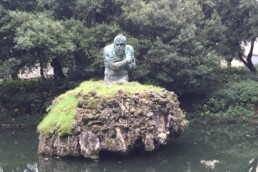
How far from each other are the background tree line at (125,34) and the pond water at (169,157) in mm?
2874

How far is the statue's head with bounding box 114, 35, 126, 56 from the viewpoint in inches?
544

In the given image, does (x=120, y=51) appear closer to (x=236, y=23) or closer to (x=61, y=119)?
(x=61, y=119)

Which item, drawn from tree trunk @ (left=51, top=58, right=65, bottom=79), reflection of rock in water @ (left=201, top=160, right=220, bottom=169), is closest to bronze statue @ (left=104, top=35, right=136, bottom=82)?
reflection of rock in water @ (left=201, top=160, right=220, bottom=169)

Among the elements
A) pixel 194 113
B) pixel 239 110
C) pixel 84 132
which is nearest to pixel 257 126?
pixel 239 110

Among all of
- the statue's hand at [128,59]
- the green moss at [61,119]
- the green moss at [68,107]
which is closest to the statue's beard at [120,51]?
the statue's hand at [128,59]

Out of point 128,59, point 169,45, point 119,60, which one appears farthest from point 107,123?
point 169,45

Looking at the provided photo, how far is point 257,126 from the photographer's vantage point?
17.8 metres

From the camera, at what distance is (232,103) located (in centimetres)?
1900

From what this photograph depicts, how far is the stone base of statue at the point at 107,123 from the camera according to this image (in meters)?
12.3

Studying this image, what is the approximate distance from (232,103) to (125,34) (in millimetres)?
5134

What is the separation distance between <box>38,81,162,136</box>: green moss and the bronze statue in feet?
2.08

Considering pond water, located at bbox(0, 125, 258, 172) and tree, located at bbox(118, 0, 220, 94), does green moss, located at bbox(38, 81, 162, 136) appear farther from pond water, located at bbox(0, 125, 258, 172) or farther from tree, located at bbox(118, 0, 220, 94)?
tree, located at bbox(118, 0, 220, 94)

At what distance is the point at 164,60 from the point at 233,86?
3.55 metres

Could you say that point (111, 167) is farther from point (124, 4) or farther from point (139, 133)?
point (124, 4)
